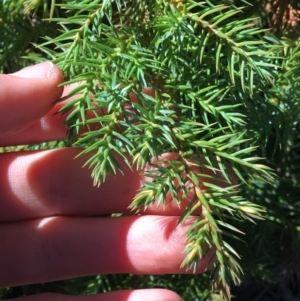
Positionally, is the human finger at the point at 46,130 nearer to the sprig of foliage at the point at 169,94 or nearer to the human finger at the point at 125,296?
the sprig of foliage at the point at 169,94

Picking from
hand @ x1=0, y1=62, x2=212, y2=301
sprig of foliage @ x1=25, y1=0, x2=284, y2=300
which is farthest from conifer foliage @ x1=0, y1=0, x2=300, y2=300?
hand @ x1=0, y1=62, x2=212, y2=301

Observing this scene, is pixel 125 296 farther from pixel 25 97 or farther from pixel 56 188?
pixel 25 97

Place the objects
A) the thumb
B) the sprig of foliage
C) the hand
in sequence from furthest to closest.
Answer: the hand → the thumb → the sprig of foliage

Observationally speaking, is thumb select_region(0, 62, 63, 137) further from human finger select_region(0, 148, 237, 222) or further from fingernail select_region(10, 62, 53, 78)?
human finger select_region(0, 148, 237, 222)

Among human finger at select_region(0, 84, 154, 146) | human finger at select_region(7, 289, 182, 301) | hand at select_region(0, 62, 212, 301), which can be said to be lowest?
human finger at select_region(7, 289, 182, 301)

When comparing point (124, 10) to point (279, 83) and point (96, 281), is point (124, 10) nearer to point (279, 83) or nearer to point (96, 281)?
point (279, 83)

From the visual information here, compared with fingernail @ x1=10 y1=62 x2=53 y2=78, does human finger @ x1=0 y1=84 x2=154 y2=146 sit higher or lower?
lower

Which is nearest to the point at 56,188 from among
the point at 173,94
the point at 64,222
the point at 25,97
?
the point at 64,222
